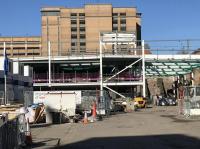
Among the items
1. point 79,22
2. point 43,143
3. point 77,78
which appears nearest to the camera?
point 43,143

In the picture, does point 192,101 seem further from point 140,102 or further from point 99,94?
point 140,102

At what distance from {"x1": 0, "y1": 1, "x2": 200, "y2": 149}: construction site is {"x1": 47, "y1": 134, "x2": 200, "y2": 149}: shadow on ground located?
0.04m

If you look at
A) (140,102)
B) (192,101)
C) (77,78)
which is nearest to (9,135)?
(192,101)

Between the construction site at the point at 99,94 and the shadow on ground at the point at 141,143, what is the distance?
0.04m

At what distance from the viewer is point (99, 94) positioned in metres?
50.5

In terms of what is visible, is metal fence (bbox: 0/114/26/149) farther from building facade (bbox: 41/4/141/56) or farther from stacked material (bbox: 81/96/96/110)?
building facade (bbox: 41/4/141/56)

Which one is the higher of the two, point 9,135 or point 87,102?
point 9,135

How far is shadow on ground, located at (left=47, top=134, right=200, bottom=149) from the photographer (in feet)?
60.0

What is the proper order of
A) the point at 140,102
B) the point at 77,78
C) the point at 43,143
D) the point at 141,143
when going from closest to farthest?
the point at 141,143 < the point at 43,143 < the point at 140,102 < the point at 77,78

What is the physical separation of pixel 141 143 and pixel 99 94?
102ft

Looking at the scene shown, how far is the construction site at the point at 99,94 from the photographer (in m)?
21.7

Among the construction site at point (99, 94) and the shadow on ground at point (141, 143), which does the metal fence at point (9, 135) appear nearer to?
the construction site at point (99, 94)

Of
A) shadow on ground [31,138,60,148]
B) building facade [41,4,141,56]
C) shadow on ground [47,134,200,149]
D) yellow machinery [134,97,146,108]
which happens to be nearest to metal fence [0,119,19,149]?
shadow on ground [31,138,60,148]

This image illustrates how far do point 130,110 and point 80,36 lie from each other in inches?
4851
